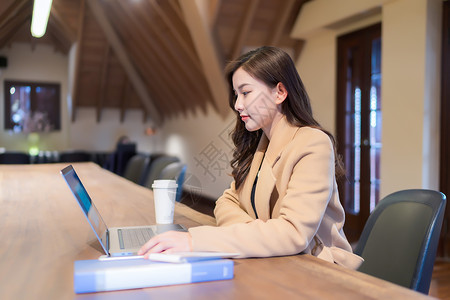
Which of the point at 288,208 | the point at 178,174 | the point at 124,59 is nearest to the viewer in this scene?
the point at 288,208

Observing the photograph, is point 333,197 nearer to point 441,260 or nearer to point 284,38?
point 441,260

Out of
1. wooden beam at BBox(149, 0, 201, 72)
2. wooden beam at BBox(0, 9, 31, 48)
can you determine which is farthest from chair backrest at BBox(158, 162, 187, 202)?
wooden beam at BBox(0, 9, 31, 48)

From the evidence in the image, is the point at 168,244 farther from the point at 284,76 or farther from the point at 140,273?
the point at 284,76

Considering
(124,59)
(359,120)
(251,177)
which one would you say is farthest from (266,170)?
(124,59)

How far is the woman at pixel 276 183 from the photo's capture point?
39.9 inches

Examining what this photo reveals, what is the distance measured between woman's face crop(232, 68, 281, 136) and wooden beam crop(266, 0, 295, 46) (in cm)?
356

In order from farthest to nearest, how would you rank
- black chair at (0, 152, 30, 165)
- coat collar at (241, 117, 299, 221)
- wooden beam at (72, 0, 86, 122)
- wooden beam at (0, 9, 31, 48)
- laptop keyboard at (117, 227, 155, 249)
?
1. wooden beam at (0, 9, 31, 48)
2. wooden beam at (72, 0, 86, 122)
3. black chair at (0, 152, 30, 165)
4. coat collar at (241, 117, 299, 221)
5. laptop keyboard at (117, 227, 155, 249)

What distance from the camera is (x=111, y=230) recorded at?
1.28 meters

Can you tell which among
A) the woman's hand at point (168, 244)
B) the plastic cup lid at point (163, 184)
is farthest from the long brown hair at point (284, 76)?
the woman's hand at point (168, 244)

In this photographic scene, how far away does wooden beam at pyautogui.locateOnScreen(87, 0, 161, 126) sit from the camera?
7.23m

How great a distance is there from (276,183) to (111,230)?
1.79ft

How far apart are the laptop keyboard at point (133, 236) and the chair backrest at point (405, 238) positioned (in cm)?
75

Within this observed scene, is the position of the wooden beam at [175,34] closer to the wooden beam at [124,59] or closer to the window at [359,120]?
the wooden beam at [124,59]

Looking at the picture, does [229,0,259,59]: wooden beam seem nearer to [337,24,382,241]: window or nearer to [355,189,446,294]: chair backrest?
[337,24,382,241]: window
